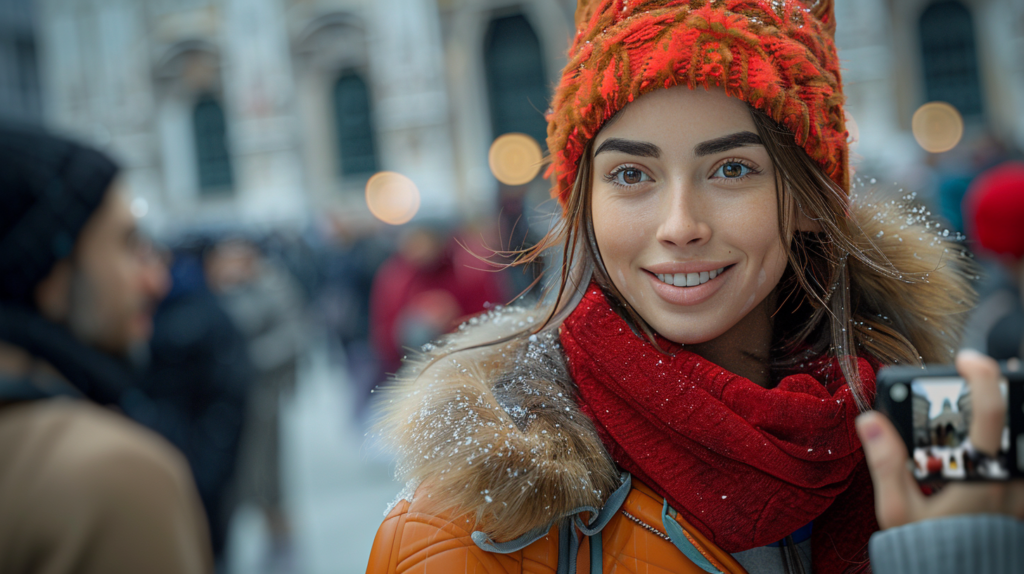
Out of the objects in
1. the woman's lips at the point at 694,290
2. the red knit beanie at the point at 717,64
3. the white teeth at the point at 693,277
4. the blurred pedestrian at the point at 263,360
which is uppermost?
the red knit beanie at the point at 717,64

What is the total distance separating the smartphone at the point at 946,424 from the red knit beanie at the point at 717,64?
0.44m

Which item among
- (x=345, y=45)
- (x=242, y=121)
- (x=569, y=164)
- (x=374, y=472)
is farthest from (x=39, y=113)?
(x=569, y=164)

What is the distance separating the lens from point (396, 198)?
1588 centimetres

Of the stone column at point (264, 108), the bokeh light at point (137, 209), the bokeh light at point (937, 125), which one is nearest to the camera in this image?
the bokeh light at point (137, 209)

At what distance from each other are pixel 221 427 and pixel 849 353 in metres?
3.32

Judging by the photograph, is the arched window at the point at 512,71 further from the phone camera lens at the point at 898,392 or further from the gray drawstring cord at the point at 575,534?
the phone camera lens at the point at 898,392

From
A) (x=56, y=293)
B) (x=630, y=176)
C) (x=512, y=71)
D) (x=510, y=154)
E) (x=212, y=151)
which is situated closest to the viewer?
(x=630, y=176)

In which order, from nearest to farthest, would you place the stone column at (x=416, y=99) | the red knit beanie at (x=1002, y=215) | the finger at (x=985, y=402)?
the finger at (x=985, y=402) < the red knit beanie at (x=1002, y=215) < the stone column at (x=416, y=99)

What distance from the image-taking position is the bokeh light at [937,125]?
13.5m

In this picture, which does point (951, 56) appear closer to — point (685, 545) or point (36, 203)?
point (685, 545)

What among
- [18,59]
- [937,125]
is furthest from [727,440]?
[18,59]

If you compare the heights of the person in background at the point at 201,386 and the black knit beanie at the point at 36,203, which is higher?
the black knit beanie at the point at 36,203

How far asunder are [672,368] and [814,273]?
360 millimetres

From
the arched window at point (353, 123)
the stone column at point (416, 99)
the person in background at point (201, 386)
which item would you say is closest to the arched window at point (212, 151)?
the arched window at point (353, 123)
